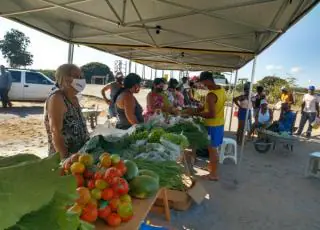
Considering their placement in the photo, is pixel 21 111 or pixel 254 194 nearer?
pixel 254 194

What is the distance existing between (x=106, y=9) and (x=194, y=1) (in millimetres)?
1235

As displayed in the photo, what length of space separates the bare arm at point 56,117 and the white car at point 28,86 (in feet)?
40.9

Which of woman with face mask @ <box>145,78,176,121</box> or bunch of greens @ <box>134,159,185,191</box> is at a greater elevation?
woman with face mask @ <box>145,78,176,121</box>

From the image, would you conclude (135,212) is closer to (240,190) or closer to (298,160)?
(240,190)

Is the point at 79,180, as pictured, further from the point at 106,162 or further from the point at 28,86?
the point at 28,86

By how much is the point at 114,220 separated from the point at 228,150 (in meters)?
5.79

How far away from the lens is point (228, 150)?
709 cm

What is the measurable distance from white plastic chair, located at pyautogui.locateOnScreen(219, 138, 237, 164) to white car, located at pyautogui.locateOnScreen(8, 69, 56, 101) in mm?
9911

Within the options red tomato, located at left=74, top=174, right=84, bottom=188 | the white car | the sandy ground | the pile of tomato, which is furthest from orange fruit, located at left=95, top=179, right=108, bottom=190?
the white car

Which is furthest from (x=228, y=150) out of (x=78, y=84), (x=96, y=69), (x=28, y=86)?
(x=96, y=69)

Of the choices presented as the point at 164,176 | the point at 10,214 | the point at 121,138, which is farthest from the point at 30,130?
the point at 10,214

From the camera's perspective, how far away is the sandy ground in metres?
3.96

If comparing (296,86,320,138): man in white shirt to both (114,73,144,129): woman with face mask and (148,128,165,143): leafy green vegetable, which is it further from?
(148,128,165,143): leafy green vegetable

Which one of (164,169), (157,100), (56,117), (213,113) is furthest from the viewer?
(157,100)
